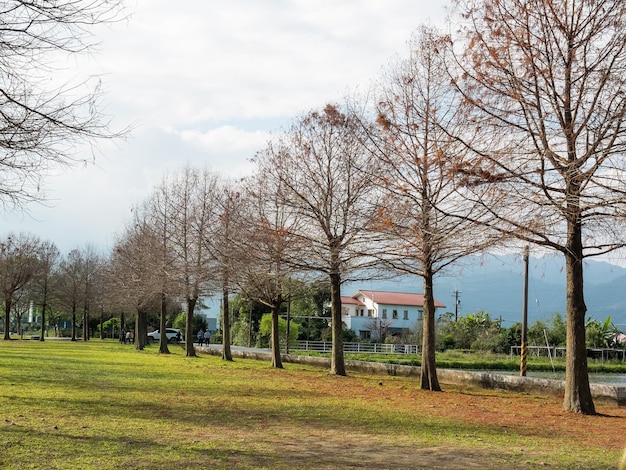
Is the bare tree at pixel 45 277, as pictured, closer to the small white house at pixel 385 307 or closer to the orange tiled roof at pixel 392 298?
the small white house at pixel 385 307

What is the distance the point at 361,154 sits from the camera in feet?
72.6

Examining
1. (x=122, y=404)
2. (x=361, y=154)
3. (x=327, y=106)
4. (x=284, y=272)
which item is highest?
(x=327, y=106)

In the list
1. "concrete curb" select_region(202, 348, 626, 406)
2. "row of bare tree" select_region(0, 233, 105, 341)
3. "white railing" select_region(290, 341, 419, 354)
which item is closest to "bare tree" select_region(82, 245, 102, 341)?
"row of bare tree" select_region(0, 233, 105, 341)

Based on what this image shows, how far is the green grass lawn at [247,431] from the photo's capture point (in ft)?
25.9

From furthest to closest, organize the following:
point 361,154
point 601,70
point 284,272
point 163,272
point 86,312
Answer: point 86,312 < point 163,272 < point 284,272 < point 361,154 < point 601,70

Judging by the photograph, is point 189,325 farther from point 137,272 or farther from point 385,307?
point 385,307

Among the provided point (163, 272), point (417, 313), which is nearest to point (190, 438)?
point (163, 272)

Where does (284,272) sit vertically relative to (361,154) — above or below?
below

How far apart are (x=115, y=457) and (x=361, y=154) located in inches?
622

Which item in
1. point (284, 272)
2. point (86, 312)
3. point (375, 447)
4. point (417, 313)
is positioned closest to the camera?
point (375, 447)

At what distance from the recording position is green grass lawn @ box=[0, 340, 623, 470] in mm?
7895

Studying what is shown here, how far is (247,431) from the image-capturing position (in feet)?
33.3

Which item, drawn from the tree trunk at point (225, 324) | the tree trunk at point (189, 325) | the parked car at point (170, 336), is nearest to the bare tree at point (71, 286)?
the parked car at point (170, 336)

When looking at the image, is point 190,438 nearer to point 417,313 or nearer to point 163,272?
point 163,272
